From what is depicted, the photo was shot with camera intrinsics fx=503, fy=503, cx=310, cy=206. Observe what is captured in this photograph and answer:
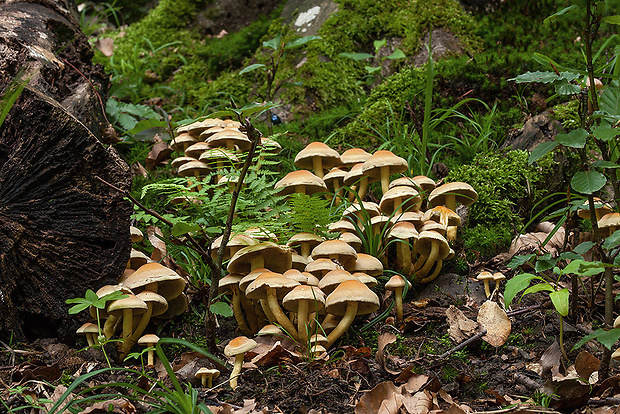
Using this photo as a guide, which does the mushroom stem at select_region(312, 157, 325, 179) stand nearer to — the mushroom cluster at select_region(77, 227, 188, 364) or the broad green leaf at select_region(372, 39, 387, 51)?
the mushroom cluster at select_region(77, 227, 188, 364)

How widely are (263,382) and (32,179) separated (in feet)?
5.87

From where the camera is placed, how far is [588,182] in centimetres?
223

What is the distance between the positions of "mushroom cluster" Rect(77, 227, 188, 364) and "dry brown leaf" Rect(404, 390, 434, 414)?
1.47 meters

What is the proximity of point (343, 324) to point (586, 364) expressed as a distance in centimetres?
126

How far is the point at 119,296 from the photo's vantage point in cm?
267

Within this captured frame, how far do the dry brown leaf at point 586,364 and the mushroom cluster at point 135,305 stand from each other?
2205mm

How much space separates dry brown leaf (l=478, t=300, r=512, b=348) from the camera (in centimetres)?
293

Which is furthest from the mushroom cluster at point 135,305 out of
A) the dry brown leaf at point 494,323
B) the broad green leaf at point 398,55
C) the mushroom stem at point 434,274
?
the broad green leaf at point 398,55

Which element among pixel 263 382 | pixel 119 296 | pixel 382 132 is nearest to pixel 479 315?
pixel 263 382

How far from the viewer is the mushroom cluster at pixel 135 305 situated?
288cm

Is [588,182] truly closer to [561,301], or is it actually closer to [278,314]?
[561,301]

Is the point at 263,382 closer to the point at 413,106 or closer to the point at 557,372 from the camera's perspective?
the point at 557,372

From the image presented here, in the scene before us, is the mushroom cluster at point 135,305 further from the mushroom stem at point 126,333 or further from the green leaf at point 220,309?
the green leaf at point 220,309

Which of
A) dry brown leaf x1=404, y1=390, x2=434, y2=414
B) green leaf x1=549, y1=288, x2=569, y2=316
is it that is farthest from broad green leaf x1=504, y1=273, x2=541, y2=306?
dry brown leaf x1=404, y1=390, x2=434, y2=414
